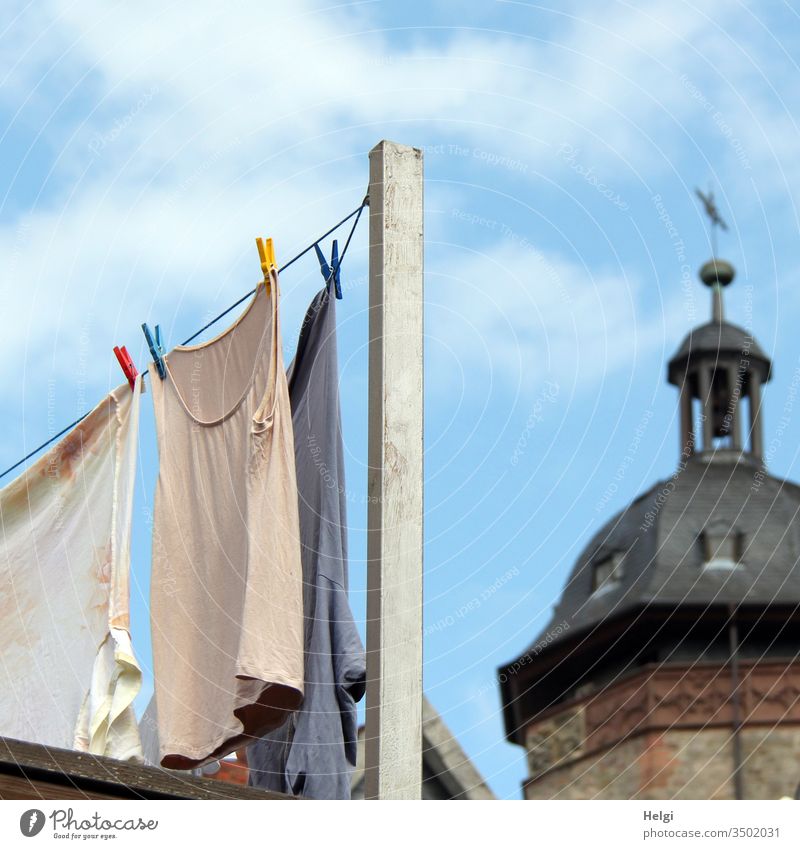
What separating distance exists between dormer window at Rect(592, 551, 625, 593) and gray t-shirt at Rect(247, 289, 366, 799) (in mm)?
30357

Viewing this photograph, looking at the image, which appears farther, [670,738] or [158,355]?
[670,738]

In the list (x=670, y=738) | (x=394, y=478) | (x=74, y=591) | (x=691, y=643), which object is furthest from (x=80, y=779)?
(x=691, y=643)

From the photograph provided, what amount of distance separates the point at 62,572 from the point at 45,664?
0.32 meters

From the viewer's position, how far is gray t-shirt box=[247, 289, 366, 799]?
536 cm

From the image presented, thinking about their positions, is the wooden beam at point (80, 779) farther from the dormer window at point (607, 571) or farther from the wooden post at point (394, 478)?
the dormer window at point (607, 571)

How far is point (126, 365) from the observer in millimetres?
5863

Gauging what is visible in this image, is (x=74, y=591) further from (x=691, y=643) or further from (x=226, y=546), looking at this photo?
(x=691, y=643)

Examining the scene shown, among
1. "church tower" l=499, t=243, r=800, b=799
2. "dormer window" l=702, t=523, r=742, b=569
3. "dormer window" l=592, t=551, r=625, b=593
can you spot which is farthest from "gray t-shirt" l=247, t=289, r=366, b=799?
"dormer window" l=702, t=523, r=742, b=569

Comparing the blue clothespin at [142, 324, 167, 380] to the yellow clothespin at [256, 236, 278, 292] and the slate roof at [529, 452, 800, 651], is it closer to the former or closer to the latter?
the yellow clothespin at [256, 236, 278, 292]

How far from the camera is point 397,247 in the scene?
517 centimetres

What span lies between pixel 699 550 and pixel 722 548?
416 millimetres

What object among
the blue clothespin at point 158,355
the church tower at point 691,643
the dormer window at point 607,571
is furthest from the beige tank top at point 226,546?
the dormer window at point 607,571
